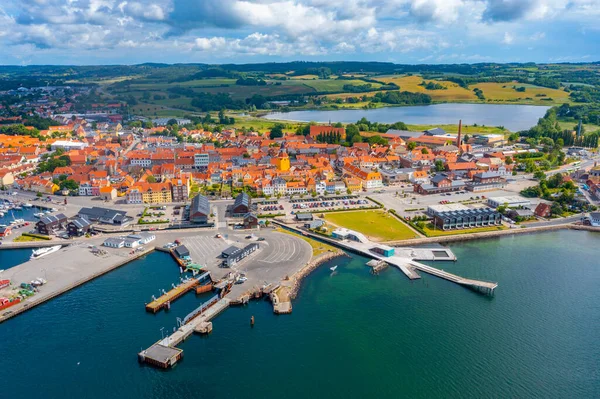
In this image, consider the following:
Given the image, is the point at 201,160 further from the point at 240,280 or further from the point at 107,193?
Answer: the point at 240,280

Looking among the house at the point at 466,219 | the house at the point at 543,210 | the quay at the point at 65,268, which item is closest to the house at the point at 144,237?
the quay at the point at 65,268

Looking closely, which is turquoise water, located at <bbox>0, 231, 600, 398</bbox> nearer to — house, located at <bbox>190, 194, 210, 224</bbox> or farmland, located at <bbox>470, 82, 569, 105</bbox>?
house, located at <bbox>190, 194, 210, 224</bbox>

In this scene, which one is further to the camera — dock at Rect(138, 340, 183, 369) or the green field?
the green field

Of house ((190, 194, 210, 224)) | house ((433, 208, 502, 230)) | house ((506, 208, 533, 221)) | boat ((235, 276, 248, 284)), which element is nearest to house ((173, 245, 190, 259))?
boat ((235, 276, 248, 284))

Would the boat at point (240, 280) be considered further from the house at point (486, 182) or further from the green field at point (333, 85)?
the green field at point (333, 85)

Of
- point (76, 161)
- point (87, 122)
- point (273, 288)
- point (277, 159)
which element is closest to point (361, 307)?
point (273, 288)

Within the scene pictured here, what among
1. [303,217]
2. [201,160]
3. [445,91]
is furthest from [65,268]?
[445,91]
